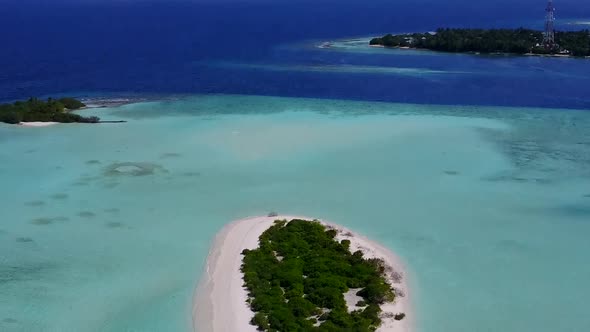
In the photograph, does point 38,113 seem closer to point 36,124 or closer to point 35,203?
point 36,124

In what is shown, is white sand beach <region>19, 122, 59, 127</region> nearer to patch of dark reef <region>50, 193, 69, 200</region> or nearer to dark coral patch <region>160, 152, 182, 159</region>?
dark coral patch <region>160, 152, 182, 159</region>

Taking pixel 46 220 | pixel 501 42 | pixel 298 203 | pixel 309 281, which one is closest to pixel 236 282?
pixel 309 281

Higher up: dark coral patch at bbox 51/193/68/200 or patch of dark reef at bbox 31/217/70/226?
dark coral patch at bbox 51/193/68/200

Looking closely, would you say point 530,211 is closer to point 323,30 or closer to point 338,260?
point 338,260

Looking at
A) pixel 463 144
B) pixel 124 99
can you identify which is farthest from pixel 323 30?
pixel 463 144

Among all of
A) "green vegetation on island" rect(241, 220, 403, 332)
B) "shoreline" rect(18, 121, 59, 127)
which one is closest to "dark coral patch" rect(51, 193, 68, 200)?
"green vegetation on island" rect(241, 220, 403, 332)

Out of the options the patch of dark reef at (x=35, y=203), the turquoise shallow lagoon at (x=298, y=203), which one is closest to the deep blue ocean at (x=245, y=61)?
the turquoise shallow lagoon at (x=298, y=203)

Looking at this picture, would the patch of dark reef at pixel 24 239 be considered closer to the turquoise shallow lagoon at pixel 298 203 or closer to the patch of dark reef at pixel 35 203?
the turquoise shallow lagoon at pixel 298 203
